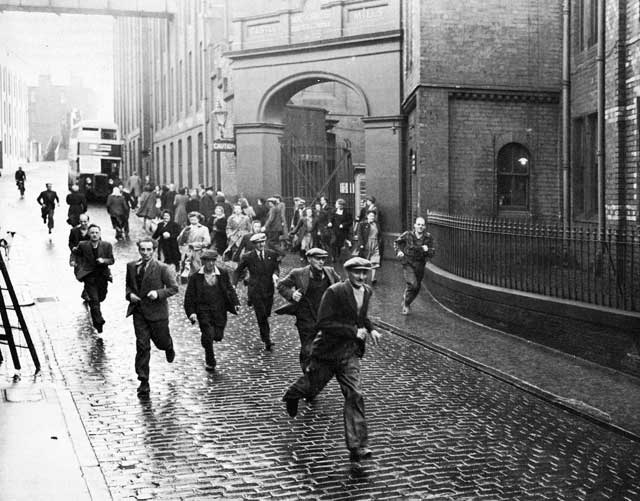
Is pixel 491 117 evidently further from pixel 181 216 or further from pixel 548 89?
pixel 181 216

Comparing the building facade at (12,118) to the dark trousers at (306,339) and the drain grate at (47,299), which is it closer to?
the drain grate at (47,299)

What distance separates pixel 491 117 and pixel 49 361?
1307cm

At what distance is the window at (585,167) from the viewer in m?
17.9

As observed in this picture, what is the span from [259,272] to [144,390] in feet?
10.9

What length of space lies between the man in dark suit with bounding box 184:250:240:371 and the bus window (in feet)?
124

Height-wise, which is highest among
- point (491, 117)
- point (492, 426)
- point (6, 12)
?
point (6, 12)

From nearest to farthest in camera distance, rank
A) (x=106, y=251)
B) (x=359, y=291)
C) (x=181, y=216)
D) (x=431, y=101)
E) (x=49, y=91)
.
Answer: (x=359, y=291) < (x=106, y=251) < (x=431, y=101) < (x=181, y=216) < (x=49, y=91)

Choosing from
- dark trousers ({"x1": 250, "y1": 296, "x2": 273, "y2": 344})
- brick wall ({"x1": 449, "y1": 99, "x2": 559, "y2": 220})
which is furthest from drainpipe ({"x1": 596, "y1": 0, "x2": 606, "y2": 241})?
dark trousers ({"x1": 250, "y1": 296, "x2": 273, "y2": 344})

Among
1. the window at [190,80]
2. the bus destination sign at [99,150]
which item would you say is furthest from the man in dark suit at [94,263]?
the bus destination sign at [99,150]

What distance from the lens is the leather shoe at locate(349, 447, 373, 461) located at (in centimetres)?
710

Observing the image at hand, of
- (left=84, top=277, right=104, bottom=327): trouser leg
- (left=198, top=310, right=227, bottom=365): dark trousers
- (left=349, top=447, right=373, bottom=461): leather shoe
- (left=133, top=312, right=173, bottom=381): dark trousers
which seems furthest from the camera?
(left=84, top=277, right=104, bottom=327): trouser leg

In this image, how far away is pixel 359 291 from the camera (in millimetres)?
7754

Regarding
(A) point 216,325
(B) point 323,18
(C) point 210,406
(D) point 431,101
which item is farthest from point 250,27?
(C) point 210,406

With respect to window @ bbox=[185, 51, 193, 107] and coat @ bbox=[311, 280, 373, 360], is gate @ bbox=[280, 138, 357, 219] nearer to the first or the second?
window @ bbox=[185, 51, 193, 107]
